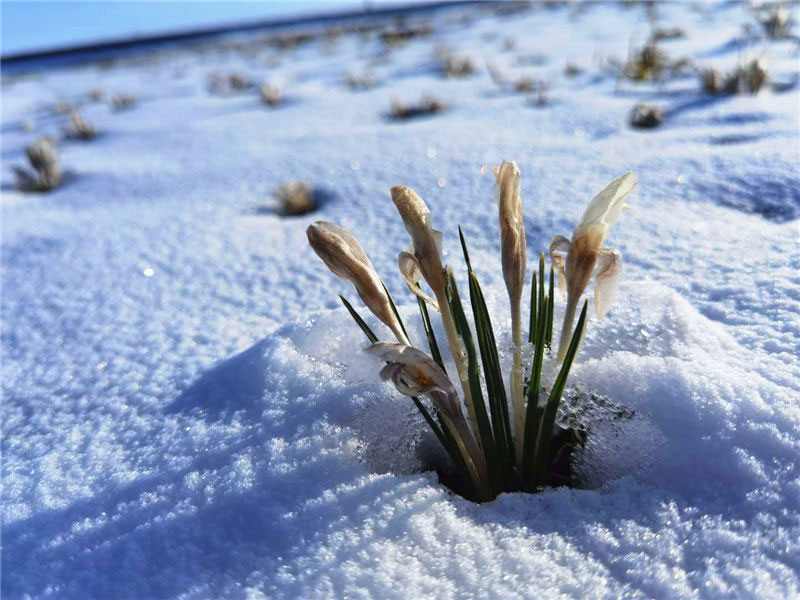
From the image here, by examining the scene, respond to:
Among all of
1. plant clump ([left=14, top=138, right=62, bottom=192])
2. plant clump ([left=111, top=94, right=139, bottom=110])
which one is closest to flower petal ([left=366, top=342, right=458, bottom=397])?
plant clump ([left=14, top=138, right=62, bottom=192])

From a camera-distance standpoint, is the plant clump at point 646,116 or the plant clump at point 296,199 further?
the plant clump at point 646,116

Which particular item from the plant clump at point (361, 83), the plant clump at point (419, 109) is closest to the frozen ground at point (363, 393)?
the plant clump at point (419, 109)

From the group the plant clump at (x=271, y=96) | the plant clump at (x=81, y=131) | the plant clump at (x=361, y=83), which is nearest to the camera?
the plant clump at (x=81, y=131)

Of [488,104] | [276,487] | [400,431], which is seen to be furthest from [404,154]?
[276,487]

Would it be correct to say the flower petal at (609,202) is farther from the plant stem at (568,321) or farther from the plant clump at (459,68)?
the plant clump at (459,68)

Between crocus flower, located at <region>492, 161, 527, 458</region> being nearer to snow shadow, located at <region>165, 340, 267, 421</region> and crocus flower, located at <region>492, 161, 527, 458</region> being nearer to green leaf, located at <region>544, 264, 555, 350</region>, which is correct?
green leaf, located at <region>544, 264, 555, 350</region>

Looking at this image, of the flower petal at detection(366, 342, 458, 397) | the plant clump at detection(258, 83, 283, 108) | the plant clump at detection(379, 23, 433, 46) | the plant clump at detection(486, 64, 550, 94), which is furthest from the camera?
the plant clump at detection(379, 23, 433, 46)

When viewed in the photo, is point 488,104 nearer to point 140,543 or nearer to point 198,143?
point 198,143
